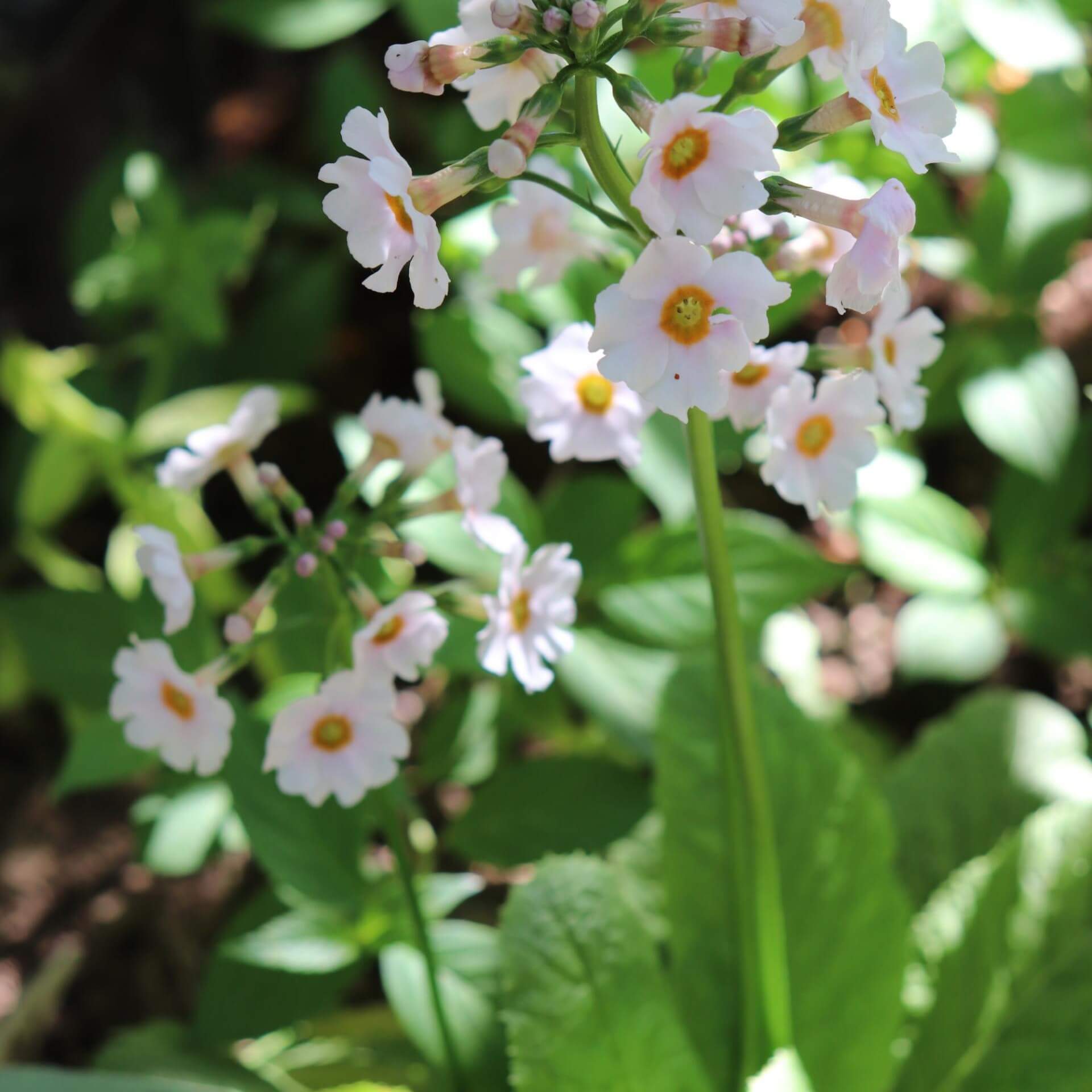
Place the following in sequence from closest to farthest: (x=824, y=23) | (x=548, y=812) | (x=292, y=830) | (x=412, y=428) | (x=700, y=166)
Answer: (x=700, y=166), (x=824, y=23), (x=412, y=428), (x=292, y=830), (x=548, y=812)

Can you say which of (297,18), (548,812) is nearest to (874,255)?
(548,812)

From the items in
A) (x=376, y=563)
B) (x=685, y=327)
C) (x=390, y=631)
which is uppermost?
(x=685, y=327)

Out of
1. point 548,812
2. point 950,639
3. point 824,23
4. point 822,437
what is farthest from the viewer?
point 950,639

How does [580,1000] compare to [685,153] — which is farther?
[580,1000]

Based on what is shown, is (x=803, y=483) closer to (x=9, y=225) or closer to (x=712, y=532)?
(x=712, y=532)

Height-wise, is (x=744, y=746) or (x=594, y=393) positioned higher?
(x=594, y=393)

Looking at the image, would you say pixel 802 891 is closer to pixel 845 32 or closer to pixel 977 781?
pixel 977 781
